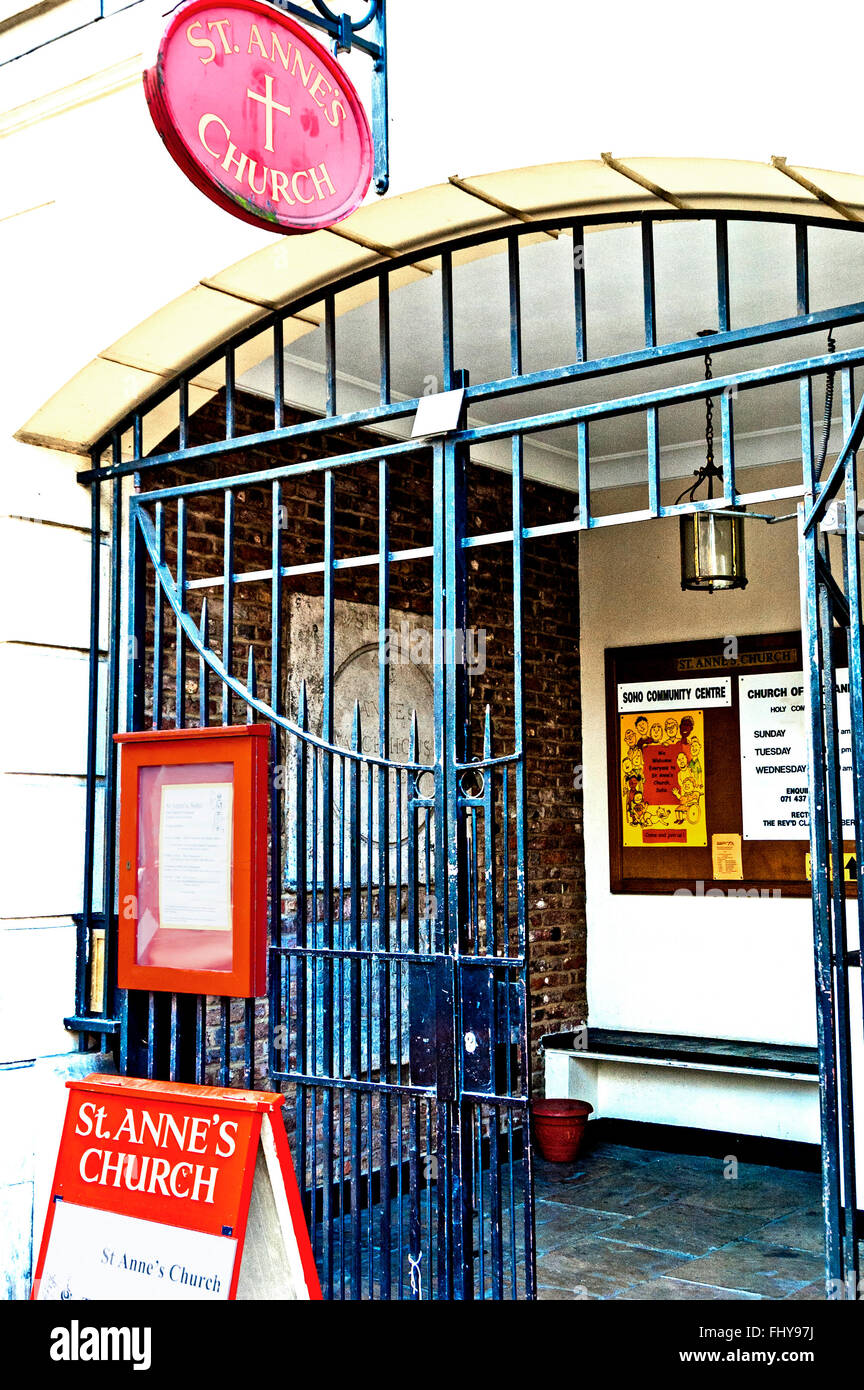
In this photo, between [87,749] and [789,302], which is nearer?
[87,749]

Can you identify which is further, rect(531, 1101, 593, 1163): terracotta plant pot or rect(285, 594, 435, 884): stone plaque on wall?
rect(531, 1101, 593, 1163): terracotta plant pot

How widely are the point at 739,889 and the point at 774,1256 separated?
218 cm

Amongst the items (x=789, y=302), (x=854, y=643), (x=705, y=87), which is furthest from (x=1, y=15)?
(x=854, y=643)

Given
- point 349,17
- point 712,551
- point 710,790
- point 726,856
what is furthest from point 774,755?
point 349,17

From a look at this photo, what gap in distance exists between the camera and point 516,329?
346cm

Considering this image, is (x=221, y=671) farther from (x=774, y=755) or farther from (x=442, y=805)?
(x=774, y=755)

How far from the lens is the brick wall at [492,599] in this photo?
5711 mm

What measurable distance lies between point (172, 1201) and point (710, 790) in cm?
443

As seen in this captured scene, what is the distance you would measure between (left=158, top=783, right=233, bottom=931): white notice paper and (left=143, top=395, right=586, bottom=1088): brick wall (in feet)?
5.09

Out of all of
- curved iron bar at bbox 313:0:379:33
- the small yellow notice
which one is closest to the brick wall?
the small yellow notice

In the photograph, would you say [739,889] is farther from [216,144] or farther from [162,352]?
[216,144]

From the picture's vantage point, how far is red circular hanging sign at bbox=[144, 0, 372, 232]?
117 inches

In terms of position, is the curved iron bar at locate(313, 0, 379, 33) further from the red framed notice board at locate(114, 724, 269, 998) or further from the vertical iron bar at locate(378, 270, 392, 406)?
the red framed notice board at locate(114, 724, 269, 998)

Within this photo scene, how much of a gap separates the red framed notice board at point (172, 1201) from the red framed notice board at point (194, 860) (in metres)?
0.34
